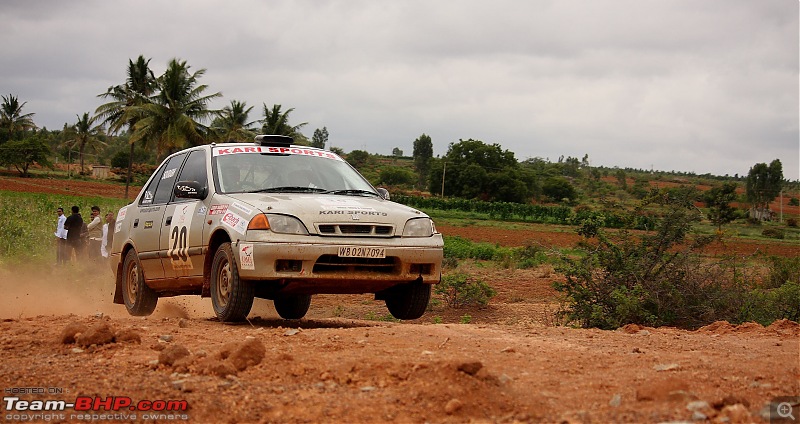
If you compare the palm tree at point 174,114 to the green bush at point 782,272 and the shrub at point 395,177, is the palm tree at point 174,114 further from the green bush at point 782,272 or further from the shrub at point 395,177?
the shrub at point 395,177

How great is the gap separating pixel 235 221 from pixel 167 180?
2.35 metres

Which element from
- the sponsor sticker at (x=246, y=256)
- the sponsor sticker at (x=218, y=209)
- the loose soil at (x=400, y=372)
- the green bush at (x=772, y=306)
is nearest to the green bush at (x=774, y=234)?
the green bush at (x=772, y=306)

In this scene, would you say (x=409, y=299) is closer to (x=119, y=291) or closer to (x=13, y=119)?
(x=119, y=291)

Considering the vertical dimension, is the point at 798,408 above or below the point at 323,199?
below

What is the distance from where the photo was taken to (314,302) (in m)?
18.1

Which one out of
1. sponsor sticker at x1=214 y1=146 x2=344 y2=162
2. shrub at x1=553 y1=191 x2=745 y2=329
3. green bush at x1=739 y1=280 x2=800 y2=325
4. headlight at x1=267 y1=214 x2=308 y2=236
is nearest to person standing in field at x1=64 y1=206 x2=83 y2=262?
sponsor sticker at x1=214 y1=146 x2=344 y2=162

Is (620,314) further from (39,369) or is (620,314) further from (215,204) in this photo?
(39,369)

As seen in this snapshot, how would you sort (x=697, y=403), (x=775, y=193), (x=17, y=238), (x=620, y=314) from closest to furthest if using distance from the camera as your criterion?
(x=697, y=403) → (x=620, y=314) → (x=17, y=238) → (x=775, y=193)

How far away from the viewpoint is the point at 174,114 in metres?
44.5

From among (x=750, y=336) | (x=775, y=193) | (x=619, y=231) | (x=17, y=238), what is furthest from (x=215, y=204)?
(x=775, y=193)

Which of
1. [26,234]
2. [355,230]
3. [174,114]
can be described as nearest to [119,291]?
[355,230]

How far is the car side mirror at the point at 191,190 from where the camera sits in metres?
7.94

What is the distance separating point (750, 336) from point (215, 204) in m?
4.76

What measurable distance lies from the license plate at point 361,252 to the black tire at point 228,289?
85cm
